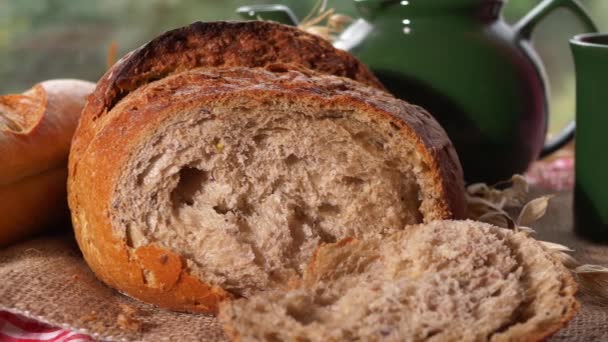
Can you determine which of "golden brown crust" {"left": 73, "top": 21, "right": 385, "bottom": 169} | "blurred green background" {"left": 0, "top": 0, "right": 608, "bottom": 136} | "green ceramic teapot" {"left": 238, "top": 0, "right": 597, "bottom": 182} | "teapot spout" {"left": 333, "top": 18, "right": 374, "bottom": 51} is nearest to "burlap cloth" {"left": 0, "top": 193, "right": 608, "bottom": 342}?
"golden brown crust" {"left": 73, "top": 21, "right": 385, "bottom": 169}

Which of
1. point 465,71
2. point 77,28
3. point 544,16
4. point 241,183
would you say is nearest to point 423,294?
point 241,183

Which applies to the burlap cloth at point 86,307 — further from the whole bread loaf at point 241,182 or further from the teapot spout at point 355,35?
the teapot spout at point 355,35

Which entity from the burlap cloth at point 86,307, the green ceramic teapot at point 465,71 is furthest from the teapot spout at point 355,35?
the burlap cloth at point 86,307

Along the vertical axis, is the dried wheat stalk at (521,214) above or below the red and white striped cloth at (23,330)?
below

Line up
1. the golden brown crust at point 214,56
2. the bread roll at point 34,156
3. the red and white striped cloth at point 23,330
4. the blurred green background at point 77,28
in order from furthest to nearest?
the blurred green background at point 77,28, the bread roll at point 34,156, the golden brown crust at point 214,56, the red and white striped cloth at point 23,330

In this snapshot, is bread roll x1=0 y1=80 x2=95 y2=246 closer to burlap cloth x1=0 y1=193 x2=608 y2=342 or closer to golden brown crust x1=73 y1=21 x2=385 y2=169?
burlap cloth x1=0 y1=193 x2=608 y2=342

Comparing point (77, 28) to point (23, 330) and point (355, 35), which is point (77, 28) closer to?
point (355, 35)

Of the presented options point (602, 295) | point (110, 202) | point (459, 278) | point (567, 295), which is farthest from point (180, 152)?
point (602, 295)
